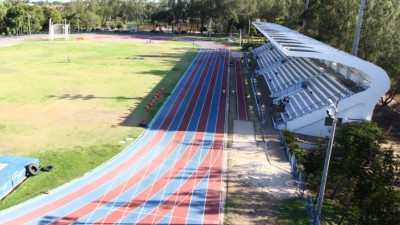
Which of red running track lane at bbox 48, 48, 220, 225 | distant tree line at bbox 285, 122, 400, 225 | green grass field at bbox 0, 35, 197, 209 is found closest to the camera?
distant tree line at bbox 285, 122, 400, 225

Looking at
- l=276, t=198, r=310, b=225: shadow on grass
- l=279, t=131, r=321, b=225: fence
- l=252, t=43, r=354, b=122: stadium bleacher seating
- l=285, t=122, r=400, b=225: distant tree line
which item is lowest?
l=276, t=198, r=310, b=225: shadow on grass

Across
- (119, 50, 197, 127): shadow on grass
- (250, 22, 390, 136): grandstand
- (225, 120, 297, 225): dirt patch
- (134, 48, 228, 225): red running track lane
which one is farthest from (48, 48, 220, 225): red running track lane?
(250, 22, 390, 136): grandstand

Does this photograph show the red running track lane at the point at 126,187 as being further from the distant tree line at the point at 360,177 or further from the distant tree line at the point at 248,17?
the distant tree line at the point at 248,17

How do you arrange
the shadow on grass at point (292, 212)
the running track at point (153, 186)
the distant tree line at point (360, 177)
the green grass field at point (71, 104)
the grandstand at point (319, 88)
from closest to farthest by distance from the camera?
1. the distant tree line at point (360, 177)
2. the running track at point (153, 186)
3. the shadow on grass at point (292, 212)
4. the green grass field at point (71, 104)
5. the grandstand at point (319, 88)

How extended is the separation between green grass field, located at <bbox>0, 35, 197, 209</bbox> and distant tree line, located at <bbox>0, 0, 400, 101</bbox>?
16702 mm

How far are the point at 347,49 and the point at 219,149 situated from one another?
19.7m

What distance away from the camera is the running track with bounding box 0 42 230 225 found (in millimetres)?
13594

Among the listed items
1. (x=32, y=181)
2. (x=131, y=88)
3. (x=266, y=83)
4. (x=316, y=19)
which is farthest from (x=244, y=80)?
(x=32, y=181)

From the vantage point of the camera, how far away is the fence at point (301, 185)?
45.9 ft

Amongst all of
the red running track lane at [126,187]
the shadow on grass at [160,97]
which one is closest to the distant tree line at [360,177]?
the red running track lane at [126,187]

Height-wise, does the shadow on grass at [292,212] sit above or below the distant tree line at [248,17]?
below

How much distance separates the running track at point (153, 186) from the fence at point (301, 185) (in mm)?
3614

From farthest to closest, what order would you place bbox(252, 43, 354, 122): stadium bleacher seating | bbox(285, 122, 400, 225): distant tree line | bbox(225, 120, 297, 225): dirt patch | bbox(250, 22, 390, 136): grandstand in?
1. bbox(252, 43, 354, 122): stadium bleacher seating
2. bbox(250, 22, 390, 136): grandstand
3. bbox(225, 120, 297, 225): dirt patch
4. bbox(285, 122, 400, 225): distant tree line

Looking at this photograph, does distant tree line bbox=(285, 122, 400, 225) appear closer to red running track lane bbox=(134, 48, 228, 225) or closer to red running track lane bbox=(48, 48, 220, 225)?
red running track lane bbox=(134, 48, 228, 225)
